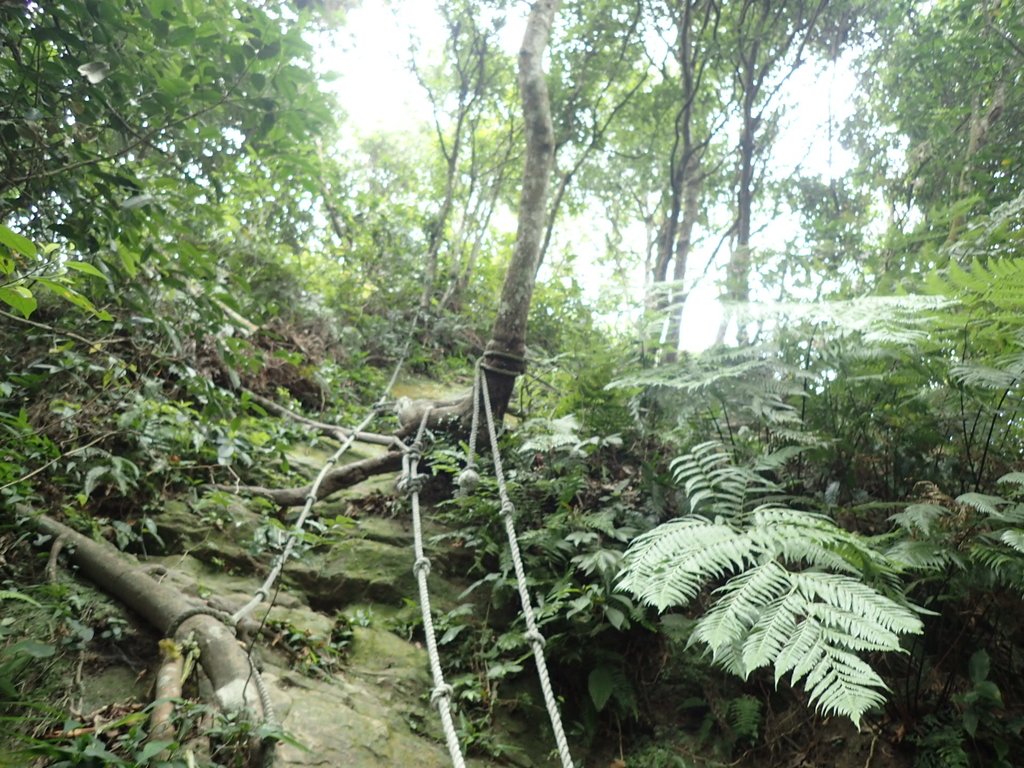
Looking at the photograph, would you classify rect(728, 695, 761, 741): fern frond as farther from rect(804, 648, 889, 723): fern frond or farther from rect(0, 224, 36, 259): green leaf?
rect(0, 224, 36, 259): green leaf

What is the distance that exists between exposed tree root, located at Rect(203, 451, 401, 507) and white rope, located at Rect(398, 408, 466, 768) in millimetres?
263

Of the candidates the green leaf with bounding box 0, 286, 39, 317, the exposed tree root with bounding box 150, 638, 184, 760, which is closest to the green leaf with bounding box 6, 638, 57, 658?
the exposed tree root with bounding box 150, 638, 184, 760

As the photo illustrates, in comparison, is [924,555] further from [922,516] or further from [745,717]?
[745,717]

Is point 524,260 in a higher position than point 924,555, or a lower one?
higher

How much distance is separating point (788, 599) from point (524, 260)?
119 inches

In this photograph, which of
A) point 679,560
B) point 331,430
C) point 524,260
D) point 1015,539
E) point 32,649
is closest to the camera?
point 32,649

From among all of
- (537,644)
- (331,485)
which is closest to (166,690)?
(537,644)

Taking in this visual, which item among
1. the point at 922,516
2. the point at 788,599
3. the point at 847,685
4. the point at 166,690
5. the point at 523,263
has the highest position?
the point at 523,263

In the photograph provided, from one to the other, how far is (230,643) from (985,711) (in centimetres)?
239

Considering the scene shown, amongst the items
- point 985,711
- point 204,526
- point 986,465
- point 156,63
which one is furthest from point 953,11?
point 204,526

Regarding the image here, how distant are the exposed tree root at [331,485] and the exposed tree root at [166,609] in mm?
958

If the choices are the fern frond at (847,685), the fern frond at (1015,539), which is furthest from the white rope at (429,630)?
the fern frond at (1015,539)

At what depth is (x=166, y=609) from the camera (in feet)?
6.47

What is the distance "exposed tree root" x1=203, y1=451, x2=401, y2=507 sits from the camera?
3.34 metres
